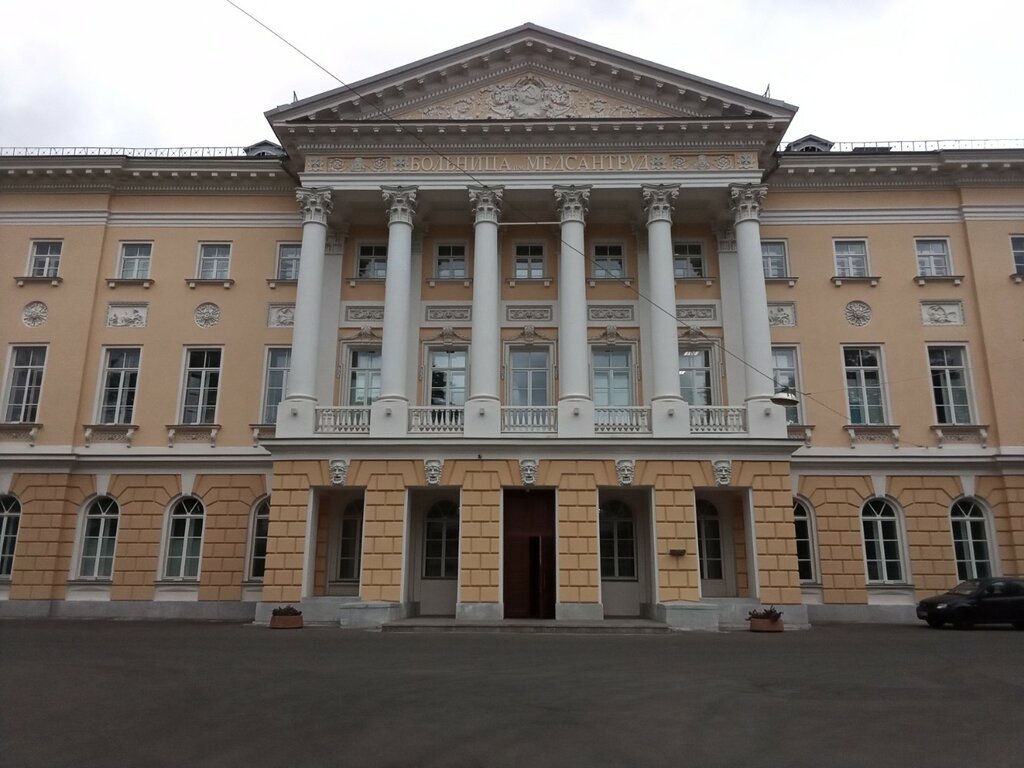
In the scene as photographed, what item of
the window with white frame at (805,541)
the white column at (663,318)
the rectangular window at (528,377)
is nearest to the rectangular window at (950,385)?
the window with white frame at (805,541)

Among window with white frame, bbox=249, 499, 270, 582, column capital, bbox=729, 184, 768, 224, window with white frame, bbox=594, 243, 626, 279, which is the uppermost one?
column capital, bbox=729, 184, 768, 224

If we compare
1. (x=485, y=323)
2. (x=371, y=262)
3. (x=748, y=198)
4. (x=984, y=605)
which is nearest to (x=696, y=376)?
(x=748, y=198)

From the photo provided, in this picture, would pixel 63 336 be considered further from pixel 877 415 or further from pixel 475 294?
pixel 877 415

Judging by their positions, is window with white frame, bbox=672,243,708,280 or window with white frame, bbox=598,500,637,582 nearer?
window with white frame, bbox=598,500,637,582

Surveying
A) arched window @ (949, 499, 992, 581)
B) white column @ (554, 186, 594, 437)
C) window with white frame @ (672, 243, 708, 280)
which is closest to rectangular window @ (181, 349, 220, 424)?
white column @ (554, 186, 594, 437)

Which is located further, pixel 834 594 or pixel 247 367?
pixel 247 367

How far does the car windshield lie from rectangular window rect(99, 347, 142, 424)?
23991mm

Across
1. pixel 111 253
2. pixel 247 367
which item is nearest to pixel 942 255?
pixel 247 367

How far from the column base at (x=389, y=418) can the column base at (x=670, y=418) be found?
22.4 ft

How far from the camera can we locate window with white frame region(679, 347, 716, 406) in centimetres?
2164

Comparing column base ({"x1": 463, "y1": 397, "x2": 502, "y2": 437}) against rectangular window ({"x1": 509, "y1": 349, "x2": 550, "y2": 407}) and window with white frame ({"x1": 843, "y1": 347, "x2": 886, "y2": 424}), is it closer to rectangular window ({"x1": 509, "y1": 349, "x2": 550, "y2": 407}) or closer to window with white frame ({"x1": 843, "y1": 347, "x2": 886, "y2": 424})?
rectangular window ({"x1": 509, "y1": 349, "x2": 550, "y2": 407})

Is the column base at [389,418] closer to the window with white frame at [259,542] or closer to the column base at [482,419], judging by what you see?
the column base at [482,419]

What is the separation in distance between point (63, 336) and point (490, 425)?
1417cm

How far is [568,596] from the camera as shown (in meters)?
18.4
